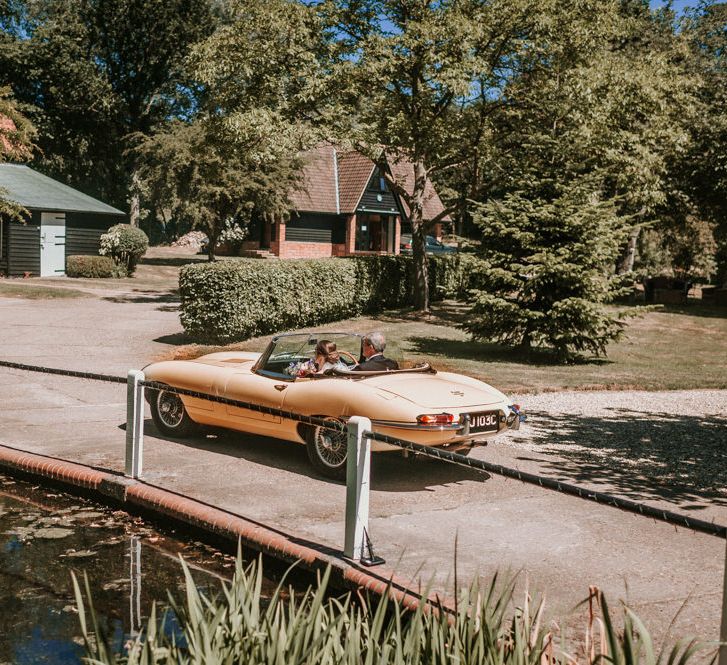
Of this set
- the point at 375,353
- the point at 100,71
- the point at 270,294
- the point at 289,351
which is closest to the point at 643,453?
the point at 375,353

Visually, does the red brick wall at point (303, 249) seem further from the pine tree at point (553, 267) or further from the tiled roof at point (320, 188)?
the pine tree at point (553, 267)

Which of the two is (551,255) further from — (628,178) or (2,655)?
(2,655)

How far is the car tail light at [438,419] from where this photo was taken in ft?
23.4

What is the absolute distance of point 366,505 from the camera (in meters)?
5.57

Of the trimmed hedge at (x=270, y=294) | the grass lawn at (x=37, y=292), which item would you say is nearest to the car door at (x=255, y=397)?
the trimmed hedge at (x=270, y=294)

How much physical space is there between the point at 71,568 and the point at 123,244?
33198 millimetres

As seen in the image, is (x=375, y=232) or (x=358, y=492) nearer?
(x=358, y=492)

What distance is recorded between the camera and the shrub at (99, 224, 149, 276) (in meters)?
37.4

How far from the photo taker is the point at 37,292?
28906 mm

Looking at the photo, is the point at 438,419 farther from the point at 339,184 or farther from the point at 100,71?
the point at 100,71

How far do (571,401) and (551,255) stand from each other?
187 inches

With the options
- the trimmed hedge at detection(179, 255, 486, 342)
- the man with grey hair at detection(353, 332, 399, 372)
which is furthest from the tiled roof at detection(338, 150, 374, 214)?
the man with grey hair at detection(353, 332, 399, 372)

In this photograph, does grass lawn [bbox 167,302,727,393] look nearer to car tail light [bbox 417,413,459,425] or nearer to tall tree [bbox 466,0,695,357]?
tall tree [bbox 466,0,695,357]

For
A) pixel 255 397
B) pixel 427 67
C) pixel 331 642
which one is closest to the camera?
pixel 331 642
